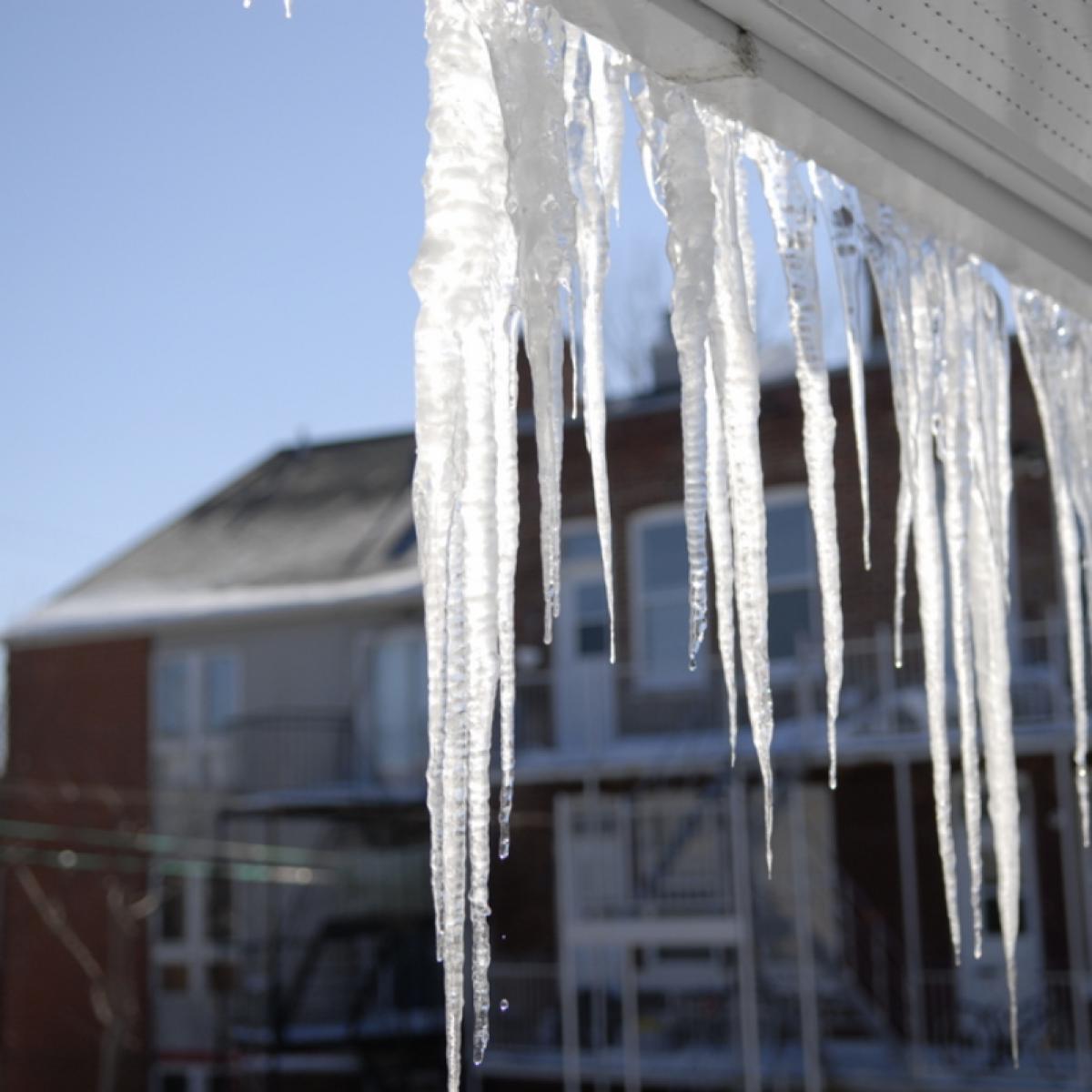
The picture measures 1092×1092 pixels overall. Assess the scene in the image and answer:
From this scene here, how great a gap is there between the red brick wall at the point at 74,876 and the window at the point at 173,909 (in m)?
0.31

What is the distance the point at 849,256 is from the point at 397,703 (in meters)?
16.2

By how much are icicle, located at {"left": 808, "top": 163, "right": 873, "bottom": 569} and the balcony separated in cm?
1128

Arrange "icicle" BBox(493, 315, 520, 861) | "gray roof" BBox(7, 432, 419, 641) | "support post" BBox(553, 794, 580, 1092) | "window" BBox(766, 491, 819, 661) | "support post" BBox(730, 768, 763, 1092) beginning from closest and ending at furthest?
"icicle" BBox(493, 315, 520, 861) < "support post" BBox(730, 768, 763, 1092) < "support post" BBox(553, 794, 580, 1092) < "window" BBox(766, 491, 819, 661) < "gray roof" BBox(7, 432, 419, 641)

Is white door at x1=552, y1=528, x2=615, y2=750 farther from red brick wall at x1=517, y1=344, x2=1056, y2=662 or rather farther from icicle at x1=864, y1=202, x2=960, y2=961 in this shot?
icicle at x1=864, y1=202, x2=960, y2=961

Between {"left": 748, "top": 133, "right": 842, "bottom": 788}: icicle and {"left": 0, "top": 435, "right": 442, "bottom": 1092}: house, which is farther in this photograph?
{"left": 0, "top": 435, "right": 442, "bottom": 1092}: house

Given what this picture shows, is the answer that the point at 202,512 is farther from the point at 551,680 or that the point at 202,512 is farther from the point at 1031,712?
the point at 1031,712

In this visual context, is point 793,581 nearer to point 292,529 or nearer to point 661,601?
A: point 661,601

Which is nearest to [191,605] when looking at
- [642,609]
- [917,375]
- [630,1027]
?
[642,609]

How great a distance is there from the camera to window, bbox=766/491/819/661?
15.1 m

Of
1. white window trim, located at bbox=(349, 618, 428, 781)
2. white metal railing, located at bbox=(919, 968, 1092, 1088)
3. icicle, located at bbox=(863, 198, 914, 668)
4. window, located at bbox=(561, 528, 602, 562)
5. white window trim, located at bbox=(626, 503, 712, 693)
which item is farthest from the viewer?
white window trim, located at bbox=(349, 618, 428, 781)

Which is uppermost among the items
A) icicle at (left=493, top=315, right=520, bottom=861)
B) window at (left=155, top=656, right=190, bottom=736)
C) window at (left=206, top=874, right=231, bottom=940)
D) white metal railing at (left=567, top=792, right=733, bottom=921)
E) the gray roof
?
the gray roof

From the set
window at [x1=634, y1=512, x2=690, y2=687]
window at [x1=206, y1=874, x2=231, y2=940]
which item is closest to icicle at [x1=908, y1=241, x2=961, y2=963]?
window at [x1=634, y1=512, x2=690, y2=687]

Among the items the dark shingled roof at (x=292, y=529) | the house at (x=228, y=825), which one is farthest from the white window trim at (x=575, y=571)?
the dark shingled roof at (x=292, y=529)

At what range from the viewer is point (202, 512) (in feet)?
80.8
